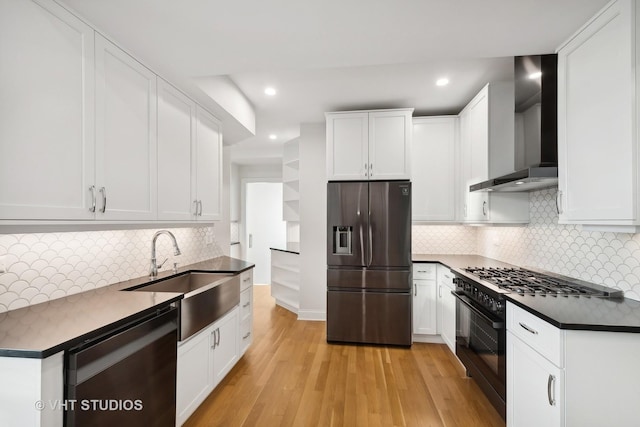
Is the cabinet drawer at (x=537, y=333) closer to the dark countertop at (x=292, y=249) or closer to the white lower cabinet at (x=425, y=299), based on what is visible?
the white lower cabinet at (x=425, y=299)

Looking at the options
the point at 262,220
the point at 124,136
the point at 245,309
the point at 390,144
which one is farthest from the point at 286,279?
the point at 124,136

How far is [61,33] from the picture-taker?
56.8 inches

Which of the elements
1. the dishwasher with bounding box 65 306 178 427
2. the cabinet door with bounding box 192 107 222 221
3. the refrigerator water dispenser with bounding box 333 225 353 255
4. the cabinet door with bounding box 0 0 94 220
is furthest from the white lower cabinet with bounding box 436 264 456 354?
the cabinet door with bounding box 0 0 94 220

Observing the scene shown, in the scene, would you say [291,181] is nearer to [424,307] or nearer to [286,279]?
[286,279]

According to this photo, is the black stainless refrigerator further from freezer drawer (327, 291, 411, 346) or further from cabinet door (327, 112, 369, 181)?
cabinet door (327, 112, 369, 181)

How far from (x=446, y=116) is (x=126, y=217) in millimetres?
3401

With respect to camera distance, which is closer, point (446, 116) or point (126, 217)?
point (126, 217)

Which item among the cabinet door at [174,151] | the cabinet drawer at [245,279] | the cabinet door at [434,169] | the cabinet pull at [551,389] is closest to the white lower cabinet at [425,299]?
the cabinet door at [434,169]

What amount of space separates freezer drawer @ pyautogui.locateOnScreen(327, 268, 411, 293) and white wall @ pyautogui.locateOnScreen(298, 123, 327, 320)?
79 centimetres

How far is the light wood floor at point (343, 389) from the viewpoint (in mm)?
2184

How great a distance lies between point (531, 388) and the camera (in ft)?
5.44

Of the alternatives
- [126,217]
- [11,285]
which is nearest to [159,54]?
[126,217]

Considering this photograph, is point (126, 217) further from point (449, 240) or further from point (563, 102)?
point (449, 240)

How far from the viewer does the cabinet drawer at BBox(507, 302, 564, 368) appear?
1.45 meters
